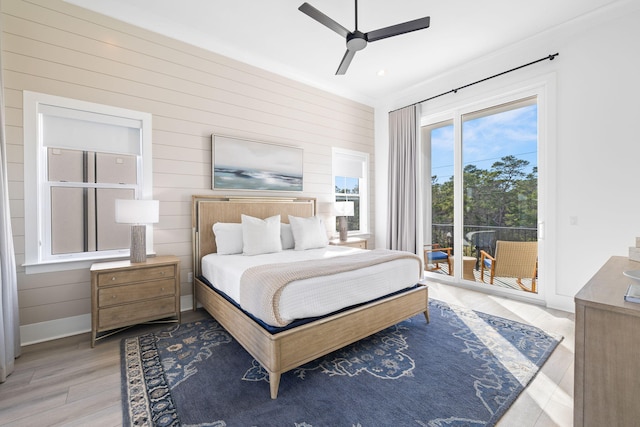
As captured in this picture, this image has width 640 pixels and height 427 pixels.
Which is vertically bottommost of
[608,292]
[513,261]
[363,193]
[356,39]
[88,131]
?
[513,261]

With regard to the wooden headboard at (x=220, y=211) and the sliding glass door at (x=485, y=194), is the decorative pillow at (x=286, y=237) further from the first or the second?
the sliding glass door at (x=485, y=194)

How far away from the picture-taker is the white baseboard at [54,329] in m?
2.45

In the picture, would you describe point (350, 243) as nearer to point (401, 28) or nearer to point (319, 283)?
point (319, 283)

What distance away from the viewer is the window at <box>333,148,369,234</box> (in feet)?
16.2

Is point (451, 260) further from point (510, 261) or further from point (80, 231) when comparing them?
point (80, 231)

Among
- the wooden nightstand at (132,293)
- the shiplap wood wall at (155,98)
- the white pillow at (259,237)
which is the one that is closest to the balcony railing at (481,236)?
the shiplap wood wall at (155,98)

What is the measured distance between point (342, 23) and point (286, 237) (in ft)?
8.44

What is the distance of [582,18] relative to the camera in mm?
2973

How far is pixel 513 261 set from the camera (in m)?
3.71

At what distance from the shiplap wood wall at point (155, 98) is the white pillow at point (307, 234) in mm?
821

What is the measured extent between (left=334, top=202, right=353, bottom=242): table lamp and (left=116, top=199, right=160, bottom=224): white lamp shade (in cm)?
261

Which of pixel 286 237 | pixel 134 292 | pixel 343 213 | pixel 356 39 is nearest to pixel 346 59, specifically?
pixel 356 39

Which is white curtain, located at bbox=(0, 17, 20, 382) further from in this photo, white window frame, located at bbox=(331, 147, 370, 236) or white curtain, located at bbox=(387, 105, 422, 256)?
white curtain, located at bbox=(387, 105, 422, 256)

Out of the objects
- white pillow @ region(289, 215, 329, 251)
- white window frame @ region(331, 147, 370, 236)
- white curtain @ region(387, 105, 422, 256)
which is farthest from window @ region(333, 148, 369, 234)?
white pillow @ region(289, 215, 329, 251)
